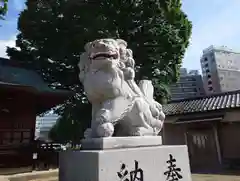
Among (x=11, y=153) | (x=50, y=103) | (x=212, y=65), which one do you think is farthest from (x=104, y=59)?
→ (x=212, y=65)

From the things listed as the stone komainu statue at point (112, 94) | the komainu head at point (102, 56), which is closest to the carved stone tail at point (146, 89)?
the stone komainu statue at point (112, 94)

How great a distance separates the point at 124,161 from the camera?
2342 mm

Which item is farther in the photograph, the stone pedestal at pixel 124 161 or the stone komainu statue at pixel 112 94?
the stone komainu statue at pixel 112 94

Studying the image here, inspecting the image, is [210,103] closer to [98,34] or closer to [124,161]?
[98,34]

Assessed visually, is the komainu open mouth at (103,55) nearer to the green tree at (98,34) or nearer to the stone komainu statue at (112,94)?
the stone komainu statue at (112,94)

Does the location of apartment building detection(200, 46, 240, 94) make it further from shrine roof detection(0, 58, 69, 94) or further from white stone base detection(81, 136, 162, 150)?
white stone base detection(81, 136, 162, 150)

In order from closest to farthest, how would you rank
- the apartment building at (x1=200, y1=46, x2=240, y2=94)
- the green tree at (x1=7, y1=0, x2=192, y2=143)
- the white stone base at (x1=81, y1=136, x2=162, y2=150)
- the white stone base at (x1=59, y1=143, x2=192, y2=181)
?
the white stone base at (x1=59, y1=143, x2=192, y2=181) → the white stone base at (x1=81, y1=136, x2=162, y2=150) → the green tree at (x1=7, y1=0, x2=192, y2=143) → the apartment building at (x1=200, y1=46, x2=240, y2=94)

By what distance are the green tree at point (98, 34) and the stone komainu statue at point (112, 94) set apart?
257 inches

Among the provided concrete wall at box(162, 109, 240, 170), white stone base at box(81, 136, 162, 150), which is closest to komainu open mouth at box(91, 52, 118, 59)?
white stone base at box(81, 136, 162, 150)

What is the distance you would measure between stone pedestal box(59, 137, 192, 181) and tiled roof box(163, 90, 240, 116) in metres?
9.15

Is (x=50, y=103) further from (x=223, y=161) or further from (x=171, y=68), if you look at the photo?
(x=223, y=161)

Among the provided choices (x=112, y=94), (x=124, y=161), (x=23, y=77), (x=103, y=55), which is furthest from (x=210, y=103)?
(x=124, y=161)

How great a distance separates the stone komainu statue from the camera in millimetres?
2652

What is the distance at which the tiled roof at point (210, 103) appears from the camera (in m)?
11.2
